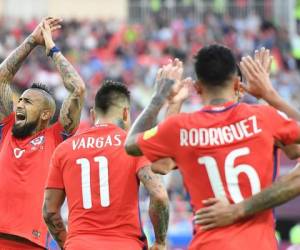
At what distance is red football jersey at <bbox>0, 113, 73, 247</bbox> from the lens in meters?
9.48

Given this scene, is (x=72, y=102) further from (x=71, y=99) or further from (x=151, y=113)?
(x=151, y=113)

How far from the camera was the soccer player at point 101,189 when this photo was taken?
855cm

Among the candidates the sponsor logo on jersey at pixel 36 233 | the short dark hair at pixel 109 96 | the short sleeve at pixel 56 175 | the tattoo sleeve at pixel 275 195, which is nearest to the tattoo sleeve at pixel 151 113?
the tattoo sleeve at pixel 275 195

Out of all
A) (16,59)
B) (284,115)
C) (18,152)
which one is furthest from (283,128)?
(16,59)

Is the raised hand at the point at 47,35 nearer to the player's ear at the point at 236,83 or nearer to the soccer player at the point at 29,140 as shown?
the soccer player at the point at 29,140

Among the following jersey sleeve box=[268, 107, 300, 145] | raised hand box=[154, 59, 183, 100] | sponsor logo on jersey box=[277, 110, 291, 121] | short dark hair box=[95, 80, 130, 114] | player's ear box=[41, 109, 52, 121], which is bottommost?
jersey sleeve box=[268, 107, 300, 145]

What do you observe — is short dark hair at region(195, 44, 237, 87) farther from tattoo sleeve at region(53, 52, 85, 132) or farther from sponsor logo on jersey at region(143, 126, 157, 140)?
tattoo sleeve at region(53, 52, 85, 132)

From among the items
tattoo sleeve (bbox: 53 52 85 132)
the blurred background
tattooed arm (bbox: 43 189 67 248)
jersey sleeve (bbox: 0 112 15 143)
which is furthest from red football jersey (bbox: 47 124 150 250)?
the blurred background

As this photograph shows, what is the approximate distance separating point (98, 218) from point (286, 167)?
12271 mm

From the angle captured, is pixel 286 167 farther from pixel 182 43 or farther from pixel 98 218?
pixel 98 218

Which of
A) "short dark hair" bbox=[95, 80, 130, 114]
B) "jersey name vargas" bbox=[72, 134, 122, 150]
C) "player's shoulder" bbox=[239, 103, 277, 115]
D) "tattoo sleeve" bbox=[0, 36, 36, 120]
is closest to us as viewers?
"player's shoulder" bbox=[239, 103, 277, 115]

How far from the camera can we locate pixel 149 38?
99.0 feet

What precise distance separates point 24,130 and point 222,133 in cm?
306

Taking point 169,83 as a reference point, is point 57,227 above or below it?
below
